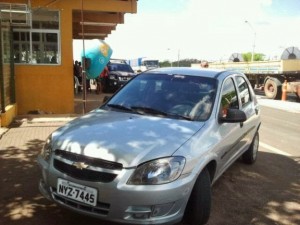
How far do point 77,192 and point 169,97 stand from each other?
6.13 feet

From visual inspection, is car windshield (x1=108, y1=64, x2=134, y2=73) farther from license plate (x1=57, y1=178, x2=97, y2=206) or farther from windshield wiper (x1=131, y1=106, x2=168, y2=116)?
license plate (x1=57, y1=178, x2=97, y2=206)

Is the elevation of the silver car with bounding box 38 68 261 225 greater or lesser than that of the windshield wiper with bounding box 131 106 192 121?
lesser

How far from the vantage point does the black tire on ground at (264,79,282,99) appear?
67.8 feet

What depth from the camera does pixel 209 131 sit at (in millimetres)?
4324

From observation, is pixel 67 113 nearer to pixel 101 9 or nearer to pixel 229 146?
pixel 101 9

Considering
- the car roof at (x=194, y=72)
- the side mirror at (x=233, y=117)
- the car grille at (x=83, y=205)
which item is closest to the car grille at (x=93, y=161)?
the car grille at (x=83, y=205)

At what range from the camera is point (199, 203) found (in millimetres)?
3906

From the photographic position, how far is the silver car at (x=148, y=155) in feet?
11.4

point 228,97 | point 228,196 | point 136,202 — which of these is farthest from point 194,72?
point 136,202

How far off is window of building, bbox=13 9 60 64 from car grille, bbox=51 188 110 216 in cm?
850

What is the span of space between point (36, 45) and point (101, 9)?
2299 millimetres

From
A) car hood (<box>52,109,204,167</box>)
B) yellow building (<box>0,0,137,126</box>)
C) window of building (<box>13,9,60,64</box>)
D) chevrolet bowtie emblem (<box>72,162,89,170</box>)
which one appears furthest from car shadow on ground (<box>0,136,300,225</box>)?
window of building (<box>13,9,60,64</box>)

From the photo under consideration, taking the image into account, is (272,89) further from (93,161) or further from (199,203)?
(93,161)

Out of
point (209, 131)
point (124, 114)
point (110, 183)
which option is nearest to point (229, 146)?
point (209, 131)
